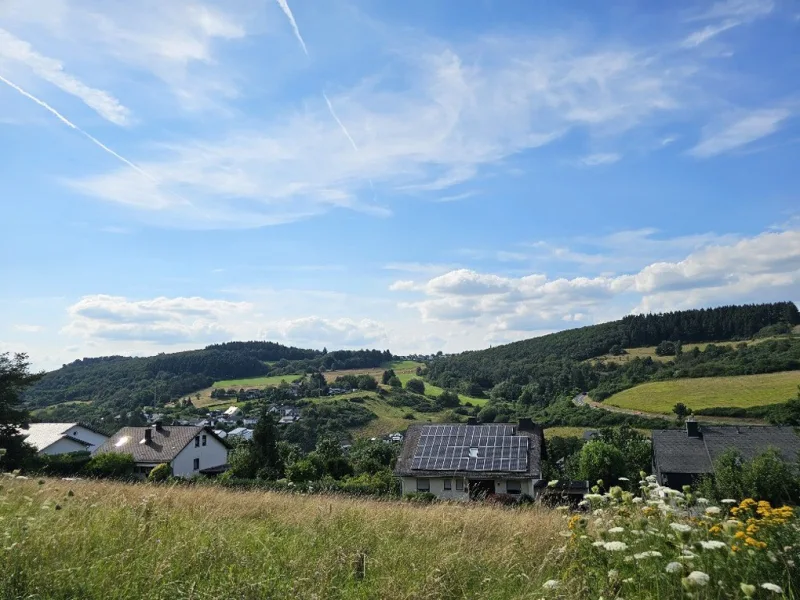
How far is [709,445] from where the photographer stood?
39.8 m

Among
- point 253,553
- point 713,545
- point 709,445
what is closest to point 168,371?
point 709,445

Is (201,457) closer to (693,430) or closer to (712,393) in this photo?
(693,430)

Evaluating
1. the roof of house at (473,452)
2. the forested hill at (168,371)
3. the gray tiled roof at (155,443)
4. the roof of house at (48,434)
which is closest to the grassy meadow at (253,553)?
the roof of house at (473,452)

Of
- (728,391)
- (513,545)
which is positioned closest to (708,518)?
(513,545)

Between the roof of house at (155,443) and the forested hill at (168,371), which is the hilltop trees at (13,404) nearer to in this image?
the roof of house at (155,443)

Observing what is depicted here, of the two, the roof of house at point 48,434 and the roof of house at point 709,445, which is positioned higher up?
the roof of house at point 48,434

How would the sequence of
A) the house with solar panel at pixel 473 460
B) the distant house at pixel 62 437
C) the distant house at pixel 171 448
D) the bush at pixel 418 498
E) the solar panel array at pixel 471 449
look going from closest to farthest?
1. the bush at pixel 418 498
2. the house with solar panel at pixel 473 460
3. the solar panel array at pixel 471 449
4. the distant house at pixel 171 448
5. the distant house at pixel 62 437

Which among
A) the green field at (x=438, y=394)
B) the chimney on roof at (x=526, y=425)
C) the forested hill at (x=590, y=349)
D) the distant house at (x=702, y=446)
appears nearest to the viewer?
the distant house at (x=702, y=446)

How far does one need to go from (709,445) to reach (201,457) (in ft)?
137

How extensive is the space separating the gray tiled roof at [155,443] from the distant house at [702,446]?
37.6 meters

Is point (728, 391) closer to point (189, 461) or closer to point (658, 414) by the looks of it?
point (658, 414)

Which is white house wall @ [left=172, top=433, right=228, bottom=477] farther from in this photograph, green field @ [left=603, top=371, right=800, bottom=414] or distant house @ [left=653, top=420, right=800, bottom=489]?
green field @ [left=603, top=371, right=800, bottom=414]

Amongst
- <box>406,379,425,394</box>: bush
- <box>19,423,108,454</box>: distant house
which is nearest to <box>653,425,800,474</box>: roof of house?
<box>19,423,108,454</box>: distant house

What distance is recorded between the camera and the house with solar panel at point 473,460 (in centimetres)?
3459
